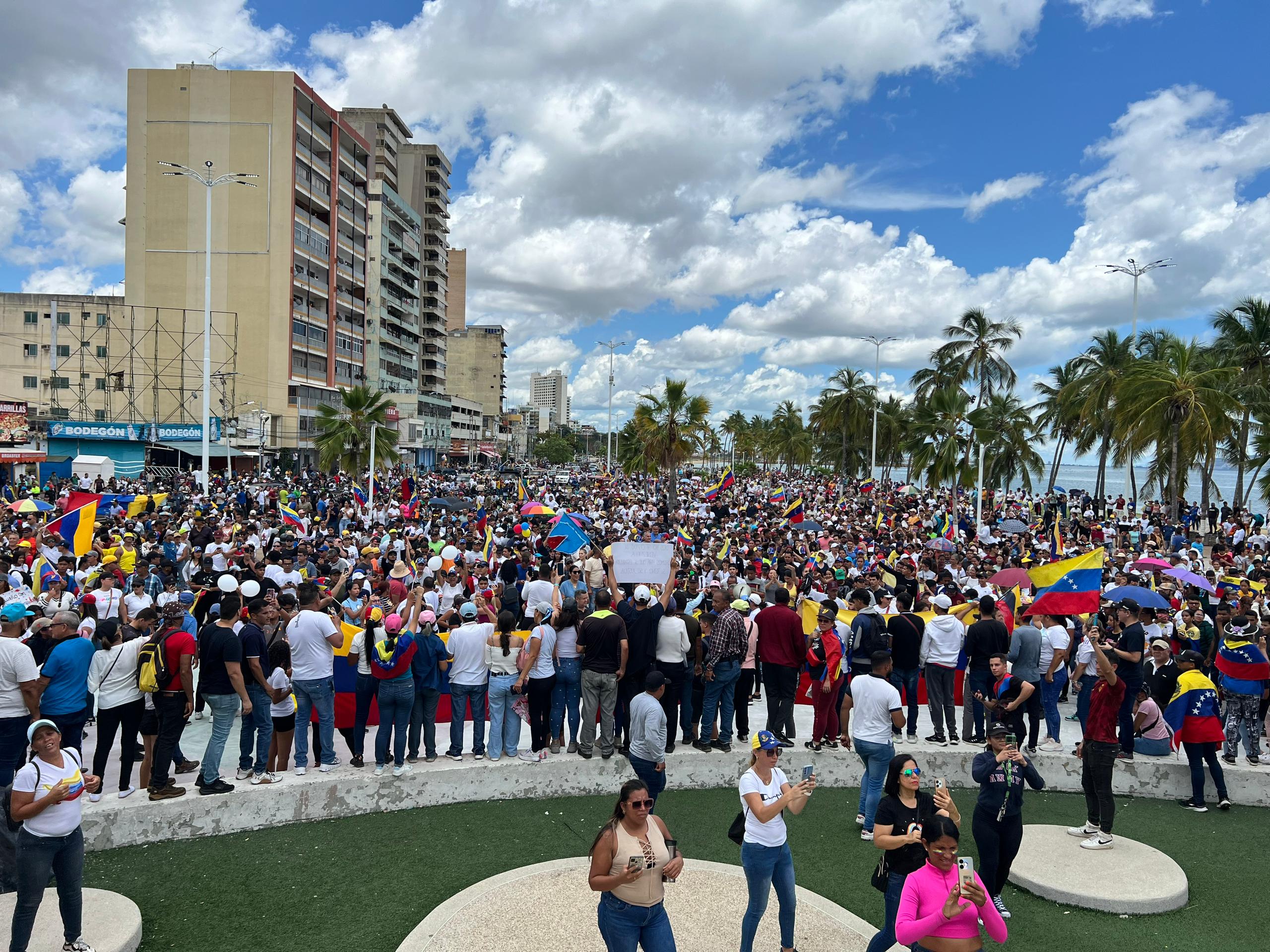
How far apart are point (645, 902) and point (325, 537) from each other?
15403mm

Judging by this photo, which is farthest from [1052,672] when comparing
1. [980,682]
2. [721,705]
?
[721,705]

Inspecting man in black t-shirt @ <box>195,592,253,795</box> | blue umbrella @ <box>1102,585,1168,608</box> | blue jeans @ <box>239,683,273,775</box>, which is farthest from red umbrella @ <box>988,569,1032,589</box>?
man in black t-shirt @ <box>195,592,253,795</box>

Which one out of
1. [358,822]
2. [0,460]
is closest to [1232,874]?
[358,822]

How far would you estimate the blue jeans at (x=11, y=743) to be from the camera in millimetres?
5926

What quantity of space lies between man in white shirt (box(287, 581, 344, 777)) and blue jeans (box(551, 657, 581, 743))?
2015 millimetres

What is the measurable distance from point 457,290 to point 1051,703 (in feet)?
478

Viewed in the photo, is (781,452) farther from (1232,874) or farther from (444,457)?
(1232,874)

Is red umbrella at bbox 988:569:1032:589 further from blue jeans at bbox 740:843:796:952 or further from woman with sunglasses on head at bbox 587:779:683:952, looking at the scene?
woman with sunglasses on head at bbox 587:779:683:952

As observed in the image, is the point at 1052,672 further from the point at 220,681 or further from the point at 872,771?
the point at 220,681

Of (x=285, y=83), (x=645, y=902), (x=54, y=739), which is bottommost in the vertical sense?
(x=645, y=902)

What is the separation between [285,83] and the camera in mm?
54562

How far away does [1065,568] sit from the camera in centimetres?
920

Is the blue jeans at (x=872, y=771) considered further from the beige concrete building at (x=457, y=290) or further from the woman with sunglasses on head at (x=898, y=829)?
the beige concrete building at (x=457, y=290)

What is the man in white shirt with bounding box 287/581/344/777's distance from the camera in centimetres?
700
